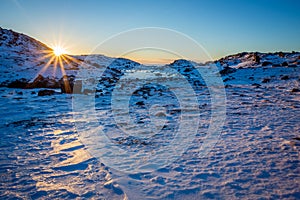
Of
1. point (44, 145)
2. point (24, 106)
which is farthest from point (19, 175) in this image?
point (24, 106)

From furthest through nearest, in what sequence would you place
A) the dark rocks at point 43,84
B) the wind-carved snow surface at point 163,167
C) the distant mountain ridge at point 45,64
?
the distant mountain ridge at point 45,64
the dark rocks at point 43,84
the wind-carved snow surface at point 163,167

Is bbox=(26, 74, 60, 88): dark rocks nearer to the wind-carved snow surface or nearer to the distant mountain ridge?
the distant mountain ridge

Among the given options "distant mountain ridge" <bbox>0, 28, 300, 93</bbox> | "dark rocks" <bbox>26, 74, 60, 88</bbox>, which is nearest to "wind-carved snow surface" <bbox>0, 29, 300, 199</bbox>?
"distant mountain ridge" <bbox>0, 28, 300, 93</bbox>

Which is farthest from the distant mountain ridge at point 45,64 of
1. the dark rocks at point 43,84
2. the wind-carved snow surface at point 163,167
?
the wind-carved snow surface at point 163,167

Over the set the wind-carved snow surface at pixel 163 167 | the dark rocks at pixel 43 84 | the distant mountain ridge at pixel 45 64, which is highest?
the distant mountain ridge at pixel 45 64

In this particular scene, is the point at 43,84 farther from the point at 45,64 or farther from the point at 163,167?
the point at 163,167

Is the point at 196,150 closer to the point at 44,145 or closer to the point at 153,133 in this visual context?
the point at 153,133

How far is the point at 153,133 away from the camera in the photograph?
272 inches

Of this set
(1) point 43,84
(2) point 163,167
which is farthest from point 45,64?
Answer: (2) point 163,167

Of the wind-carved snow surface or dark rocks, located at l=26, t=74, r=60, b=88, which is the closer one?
the wind-carved snow surface

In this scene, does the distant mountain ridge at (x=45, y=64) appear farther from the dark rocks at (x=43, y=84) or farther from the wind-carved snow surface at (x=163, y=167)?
the wind-carved snow surface at (x=163, y=167)

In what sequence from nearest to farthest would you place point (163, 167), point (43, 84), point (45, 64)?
point (163, 167) → point (43, 84) → point (45, 64)

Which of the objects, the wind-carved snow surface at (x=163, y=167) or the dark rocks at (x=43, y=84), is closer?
the wind-carved snow surface at (x=163, y=167)

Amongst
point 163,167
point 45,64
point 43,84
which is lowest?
point 163,167
